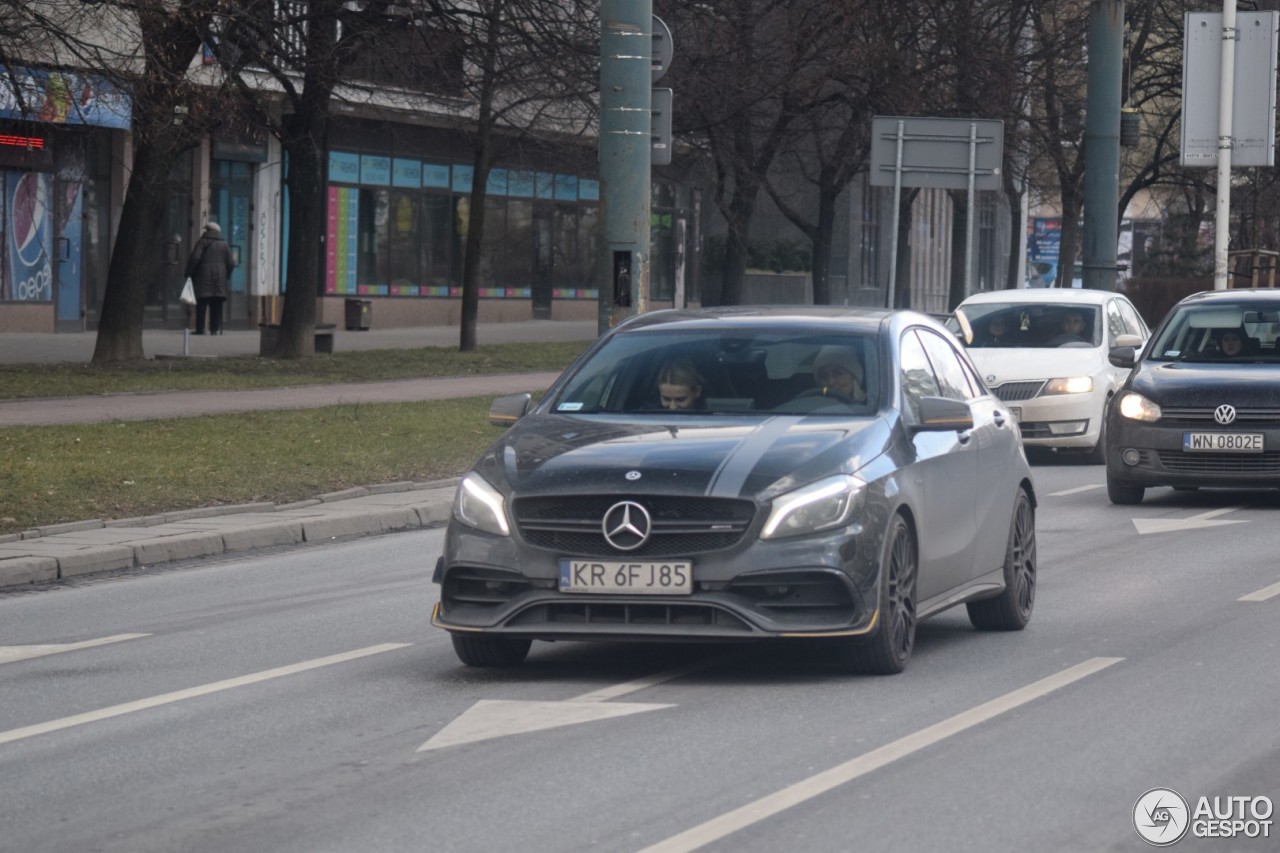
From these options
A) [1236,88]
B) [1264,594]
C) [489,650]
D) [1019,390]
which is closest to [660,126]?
[1019,390]

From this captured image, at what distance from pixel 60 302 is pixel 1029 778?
111ft

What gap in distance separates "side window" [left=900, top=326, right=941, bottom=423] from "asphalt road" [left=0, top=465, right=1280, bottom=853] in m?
1.05

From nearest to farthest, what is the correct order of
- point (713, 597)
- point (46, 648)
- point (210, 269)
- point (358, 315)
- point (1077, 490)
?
point (713, 597) → point (46, 648) → point (1077, 490) → point (210, 269) → point (358, 315)

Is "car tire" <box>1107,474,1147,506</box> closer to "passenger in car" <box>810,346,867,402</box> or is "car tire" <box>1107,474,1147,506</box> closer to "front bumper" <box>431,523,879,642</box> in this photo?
"passenger in car" <box>810,346,867,402</box>

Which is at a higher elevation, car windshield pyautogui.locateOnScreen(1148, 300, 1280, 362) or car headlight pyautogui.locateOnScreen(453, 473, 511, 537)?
car windshield pyautogui.locateOnScreen(1148, 300, 1280, 362)

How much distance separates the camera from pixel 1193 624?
10.2 meters

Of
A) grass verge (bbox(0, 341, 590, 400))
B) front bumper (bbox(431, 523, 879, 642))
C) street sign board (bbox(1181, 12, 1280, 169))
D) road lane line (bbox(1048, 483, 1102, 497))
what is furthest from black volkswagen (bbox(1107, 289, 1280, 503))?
street sign board (bbox(1181, 12, 1280, 169))

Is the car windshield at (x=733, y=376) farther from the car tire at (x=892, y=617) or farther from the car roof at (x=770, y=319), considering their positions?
the car tire at (x=892, y=617)

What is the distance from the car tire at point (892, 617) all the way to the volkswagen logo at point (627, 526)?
3.03 ft

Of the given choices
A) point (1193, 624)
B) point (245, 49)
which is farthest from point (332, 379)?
point (1193, 624)

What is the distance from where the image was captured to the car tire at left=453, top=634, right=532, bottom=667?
8.70 meters

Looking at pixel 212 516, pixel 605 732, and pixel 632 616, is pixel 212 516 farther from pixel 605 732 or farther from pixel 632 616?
pixel 605 732

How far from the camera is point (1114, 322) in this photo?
71.1 feet

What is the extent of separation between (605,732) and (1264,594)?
5.14 metres
